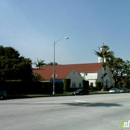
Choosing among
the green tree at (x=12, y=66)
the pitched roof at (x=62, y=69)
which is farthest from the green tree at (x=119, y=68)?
the green tree at (x=12, y=66)

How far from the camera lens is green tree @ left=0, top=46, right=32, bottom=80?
1644 inches

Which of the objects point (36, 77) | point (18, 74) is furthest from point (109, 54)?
point (18, 74)

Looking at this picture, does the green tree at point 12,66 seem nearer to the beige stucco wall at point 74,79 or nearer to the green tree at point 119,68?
the beige stucco wall at point 74,79

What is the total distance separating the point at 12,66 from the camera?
42406 mm

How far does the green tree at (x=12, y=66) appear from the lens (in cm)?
4176

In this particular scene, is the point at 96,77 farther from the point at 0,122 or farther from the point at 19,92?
the point at 0,122

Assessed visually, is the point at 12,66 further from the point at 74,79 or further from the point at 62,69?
the point at 62,69

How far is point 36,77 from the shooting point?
2181 inches

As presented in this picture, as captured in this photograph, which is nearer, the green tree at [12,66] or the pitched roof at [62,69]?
the green tree at [12,66]

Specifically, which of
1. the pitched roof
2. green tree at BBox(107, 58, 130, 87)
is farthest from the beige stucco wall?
green tree at BBox(107, 58, 130, 87)

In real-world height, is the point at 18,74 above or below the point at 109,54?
below

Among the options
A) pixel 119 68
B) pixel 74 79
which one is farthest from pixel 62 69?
pixel 119 68

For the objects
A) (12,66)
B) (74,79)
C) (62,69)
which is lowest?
(74,79)

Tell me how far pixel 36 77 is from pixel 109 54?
70.8 feet
